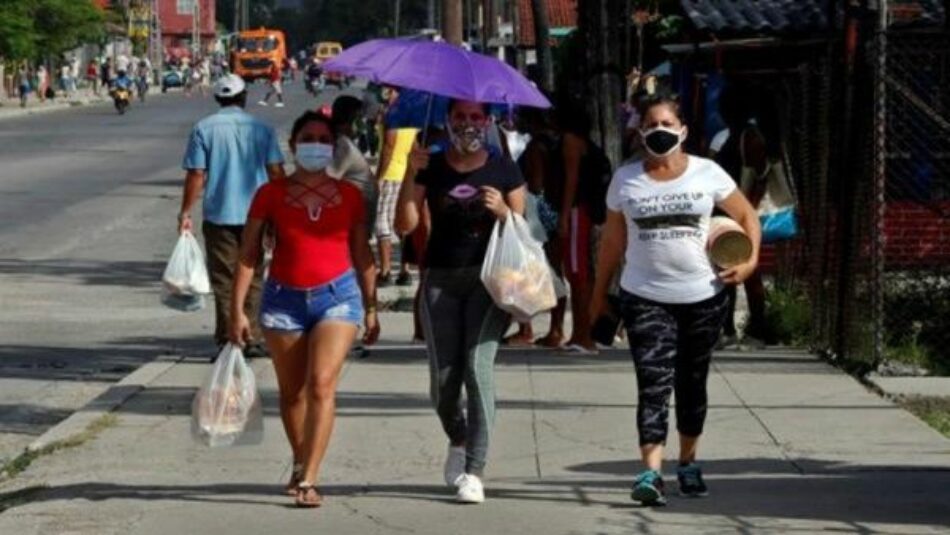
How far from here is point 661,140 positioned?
895cm

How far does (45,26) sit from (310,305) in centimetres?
7406

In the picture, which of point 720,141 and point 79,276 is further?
point 79,276

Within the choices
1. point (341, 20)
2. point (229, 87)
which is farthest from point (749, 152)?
point (341, 20)

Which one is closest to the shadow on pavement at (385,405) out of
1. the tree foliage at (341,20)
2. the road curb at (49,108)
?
the road curb at (49,108)

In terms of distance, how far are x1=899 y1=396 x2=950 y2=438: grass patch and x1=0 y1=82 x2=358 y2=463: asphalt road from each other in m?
→ 4.63

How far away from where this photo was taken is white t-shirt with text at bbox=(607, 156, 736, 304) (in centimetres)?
897

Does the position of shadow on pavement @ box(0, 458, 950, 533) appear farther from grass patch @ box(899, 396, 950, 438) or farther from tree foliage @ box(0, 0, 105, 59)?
tree foliage @ box(0, 0, 105, 59)

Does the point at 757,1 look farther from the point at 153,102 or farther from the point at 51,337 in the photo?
the point at 153,102

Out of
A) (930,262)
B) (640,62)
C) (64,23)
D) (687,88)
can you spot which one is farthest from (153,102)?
(930,262)

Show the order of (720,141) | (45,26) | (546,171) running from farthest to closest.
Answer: (45,26) → (720,141) → (546,171)

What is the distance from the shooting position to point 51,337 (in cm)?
1672

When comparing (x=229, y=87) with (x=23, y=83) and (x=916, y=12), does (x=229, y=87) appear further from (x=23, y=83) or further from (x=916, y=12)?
(x=23, y=83)

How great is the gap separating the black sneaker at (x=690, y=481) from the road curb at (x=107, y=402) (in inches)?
130

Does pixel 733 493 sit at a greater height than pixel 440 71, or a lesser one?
lesser
